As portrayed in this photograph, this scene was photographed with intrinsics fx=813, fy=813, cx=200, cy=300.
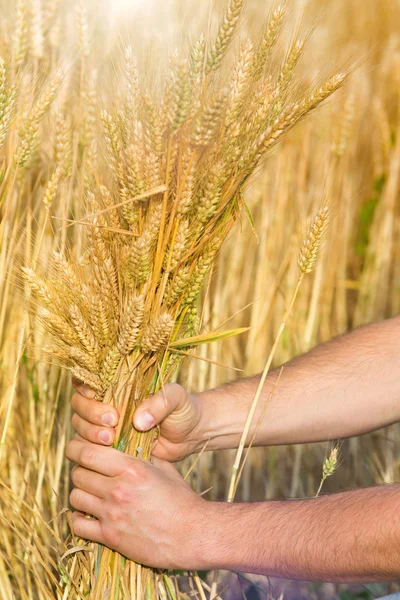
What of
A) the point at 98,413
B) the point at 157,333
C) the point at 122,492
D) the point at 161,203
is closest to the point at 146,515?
the point at 122,492

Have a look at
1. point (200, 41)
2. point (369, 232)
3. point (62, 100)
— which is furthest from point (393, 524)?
point (369, 232)

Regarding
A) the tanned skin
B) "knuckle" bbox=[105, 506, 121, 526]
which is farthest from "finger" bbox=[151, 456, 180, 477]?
"knuckle" bbox=[105, 506, 121, 526]

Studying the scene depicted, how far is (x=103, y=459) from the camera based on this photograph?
110 cm

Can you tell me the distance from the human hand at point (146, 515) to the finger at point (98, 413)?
0.04 metres

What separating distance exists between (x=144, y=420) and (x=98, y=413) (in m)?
0.06

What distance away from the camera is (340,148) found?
2.18 m

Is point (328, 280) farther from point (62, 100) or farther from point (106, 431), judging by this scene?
point (106, 431)

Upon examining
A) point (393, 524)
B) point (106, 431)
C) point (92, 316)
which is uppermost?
point (92, 316)

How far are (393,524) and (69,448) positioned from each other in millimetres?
474

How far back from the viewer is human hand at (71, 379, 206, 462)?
109cm

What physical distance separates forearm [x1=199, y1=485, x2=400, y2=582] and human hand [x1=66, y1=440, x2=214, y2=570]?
0.07 feet

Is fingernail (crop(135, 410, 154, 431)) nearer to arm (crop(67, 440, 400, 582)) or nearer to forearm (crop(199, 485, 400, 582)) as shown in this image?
arm (crop(67, 440, 400, 582))

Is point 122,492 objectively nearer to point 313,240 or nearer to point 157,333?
point 157,333

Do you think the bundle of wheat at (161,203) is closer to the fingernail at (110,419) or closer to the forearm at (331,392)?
the fingernail at (110,419)
